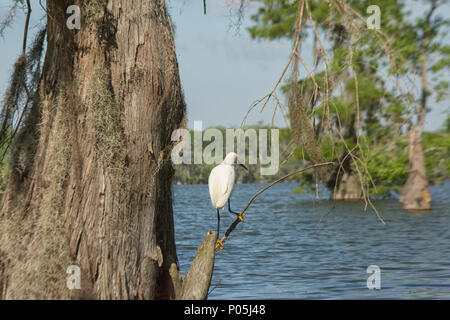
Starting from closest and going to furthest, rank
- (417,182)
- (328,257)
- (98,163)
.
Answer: (98,163) → (328,257) → (417,182)

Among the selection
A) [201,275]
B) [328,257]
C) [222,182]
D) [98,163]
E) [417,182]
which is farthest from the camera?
[417,182]

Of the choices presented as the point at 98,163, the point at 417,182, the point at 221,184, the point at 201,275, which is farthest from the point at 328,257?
the point at 417,182

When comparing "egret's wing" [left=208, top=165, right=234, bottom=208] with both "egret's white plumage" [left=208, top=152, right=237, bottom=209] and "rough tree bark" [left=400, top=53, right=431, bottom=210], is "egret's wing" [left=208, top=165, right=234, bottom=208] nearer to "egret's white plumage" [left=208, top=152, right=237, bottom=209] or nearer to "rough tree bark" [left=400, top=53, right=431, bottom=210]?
"egret's white plumage" [left=208, top=152, right=237, bottom=209]

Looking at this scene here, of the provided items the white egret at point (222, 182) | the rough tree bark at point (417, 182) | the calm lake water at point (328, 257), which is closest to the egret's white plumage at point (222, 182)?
the white egret at point (222, 182)

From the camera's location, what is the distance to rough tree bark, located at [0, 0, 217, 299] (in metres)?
4.87

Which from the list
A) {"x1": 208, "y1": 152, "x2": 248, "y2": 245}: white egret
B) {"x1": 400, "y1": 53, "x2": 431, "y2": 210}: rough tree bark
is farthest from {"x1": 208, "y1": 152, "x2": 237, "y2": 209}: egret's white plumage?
{"x1": 400, "y1": 53, "x2": 431, "y2": 210}: rough tree bark

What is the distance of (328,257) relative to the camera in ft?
44.3

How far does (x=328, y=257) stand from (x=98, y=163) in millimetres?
9500

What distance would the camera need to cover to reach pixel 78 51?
5.21 metres

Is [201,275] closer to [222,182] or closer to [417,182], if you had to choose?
[222,182]

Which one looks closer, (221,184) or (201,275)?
(201,275)

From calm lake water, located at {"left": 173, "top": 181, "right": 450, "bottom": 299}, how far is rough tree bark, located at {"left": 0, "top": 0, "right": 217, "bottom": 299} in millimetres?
939

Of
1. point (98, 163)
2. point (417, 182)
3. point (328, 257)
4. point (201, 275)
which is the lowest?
point (328, 257)

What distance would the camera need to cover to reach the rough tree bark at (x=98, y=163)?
192 inches
